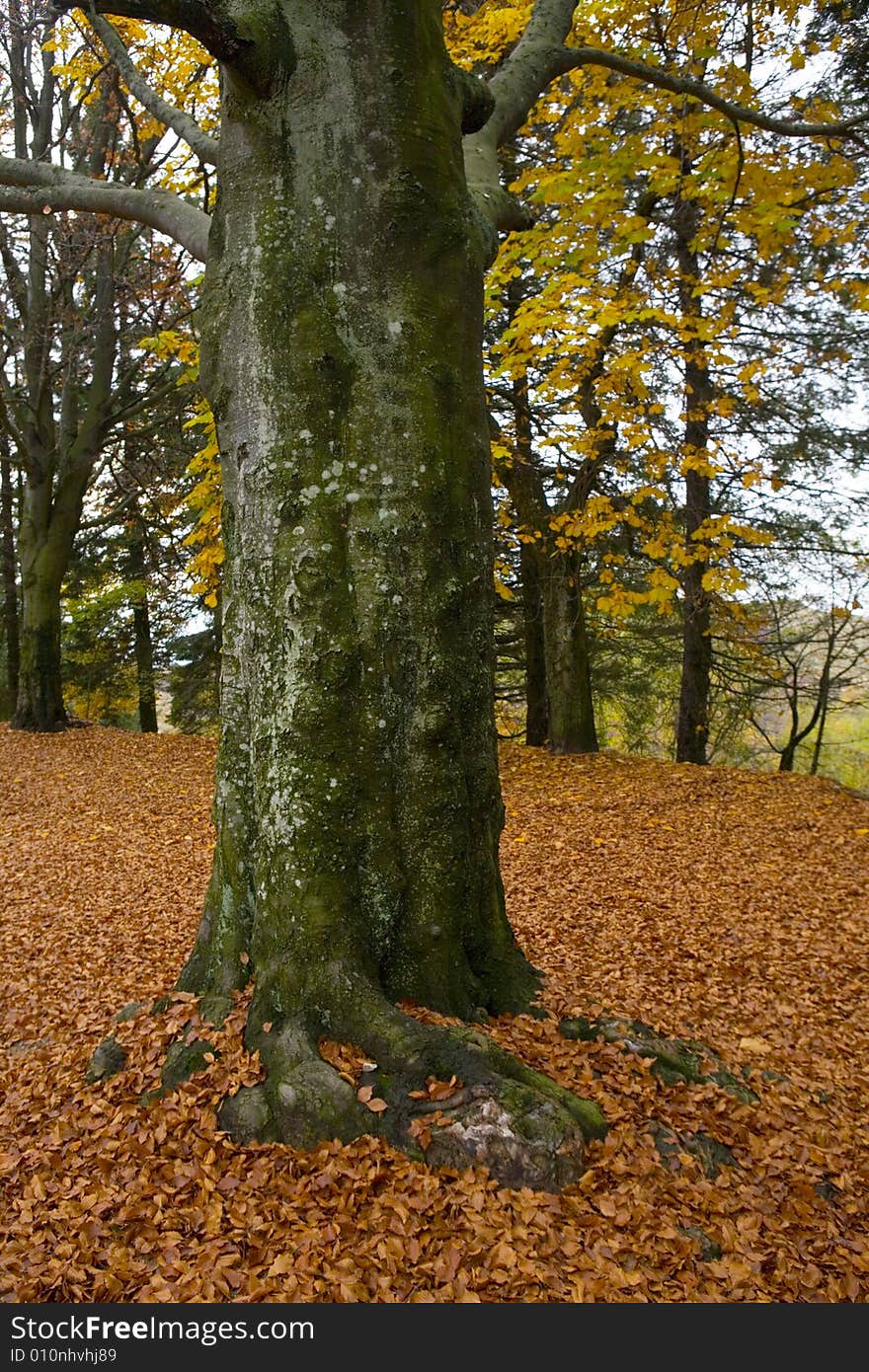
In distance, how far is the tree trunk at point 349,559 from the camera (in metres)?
3.27

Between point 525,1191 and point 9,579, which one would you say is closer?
point 525,1191

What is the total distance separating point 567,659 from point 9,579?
35.6ft

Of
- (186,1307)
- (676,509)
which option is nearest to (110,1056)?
(186,1307)

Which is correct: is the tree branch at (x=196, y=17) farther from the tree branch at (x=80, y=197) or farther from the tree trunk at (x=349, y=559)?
the tree branch at (x=80, y=197)

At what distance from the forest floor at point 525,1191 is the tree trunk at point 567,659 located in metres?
4.33

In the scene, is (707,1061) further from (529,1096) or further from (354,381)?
(354,381)

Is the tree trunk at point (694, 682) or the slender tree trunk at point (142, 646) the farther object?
the slender tree trunk at point (142, 646)

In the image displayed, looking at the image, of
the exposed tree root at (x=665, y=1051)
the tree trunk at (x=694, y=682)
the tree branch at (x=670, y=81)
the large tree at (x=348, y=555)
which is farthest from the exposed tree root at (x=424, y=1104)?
the tree trunk at (x=694, y=682)

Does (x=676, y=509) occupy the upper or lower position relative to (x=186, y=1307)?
upper

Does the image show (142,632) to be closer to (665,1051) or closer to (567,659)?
(567,659)

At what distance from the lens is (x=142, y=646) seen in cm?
1766

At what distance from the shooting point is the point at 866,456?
35.1 feet

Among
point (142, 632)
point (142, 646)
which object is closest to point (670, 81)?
point (142, 632)

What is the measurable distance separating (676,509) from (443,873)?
27.3 feet
